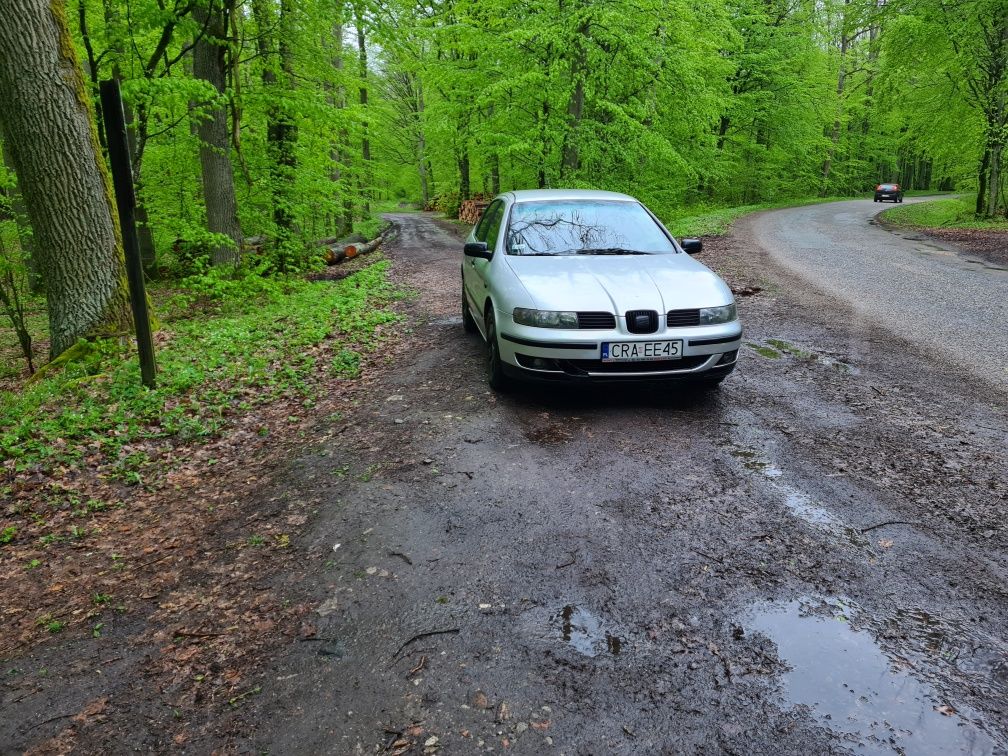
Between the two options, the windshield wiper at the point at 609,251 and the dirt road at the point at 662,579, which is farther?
the windshield wiper at the point at 609,251

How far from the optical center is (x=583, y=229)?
6.03 meters

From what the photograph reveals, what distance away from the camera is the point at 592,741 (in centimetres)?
213

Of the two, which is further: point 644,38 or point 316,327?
point 644,38

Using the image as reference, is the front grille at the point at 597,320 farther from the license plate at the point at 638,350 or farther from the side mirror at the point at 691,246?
the side mirror at the point at 691,246

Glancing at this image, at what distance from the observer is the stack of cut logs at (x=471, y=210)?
95.1ft

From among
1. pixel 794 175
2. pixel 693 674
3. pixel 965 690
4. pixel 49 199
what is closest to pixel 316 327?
pixel 49 199

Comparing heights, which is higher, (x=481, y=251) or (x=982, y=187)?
(x=982, y=187)

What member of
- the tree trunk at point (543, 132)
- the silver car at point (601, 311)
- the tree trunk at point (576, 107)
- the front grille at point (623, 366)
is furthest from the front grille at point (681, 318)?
the tree trunk at point (543, 132)

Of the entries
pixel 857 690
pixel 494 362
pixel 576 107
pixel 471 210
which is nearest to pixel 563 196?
pixel 494 362

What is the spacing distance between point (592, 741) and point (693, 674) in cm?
54

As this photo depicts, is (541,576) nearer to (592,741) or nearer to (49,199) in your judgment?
(592,741)

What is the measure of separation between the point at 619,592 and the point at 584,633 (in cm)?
33

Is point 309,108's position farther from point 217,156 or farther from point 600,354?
point 600,354

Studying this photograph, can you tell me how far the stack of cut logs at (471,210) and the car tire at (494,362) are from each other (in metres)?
23.8
